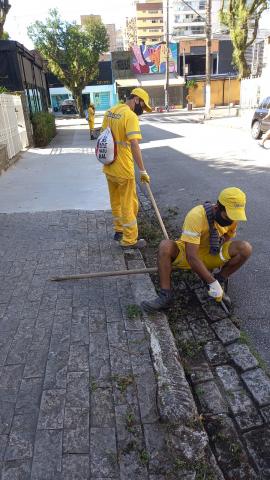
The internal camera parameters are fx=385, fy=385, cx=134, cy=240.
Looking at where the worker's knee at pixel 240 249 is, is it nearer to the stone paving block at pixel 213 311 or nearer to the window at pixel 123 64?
the stone paving block at pixel 213 311

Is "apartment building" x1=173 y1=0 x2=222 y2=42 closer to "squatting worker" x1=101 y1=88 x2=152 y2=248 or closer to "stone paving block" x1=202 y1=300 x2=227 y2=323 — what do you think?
"squatting worker" x1=101 y1=88 x2=152 y2=248

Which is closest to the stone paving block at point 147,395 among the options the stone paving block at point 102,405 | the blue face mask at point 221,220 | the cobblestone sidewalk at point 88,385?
the cobblestone sidewalk at point 88,385

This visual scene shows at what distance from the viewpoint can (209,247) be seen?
3.39 meters

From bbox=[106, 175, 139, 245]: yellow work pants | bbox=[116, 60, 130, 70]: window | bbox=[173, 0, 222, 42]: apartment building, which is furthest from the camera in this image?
bbox=[173, 0, 222, 42]: apartment building

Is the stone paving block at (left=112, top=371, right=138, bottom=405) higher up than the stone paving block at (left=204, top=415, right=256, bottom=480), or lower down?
higher up

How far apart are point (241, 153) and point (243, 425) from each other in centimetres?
1068

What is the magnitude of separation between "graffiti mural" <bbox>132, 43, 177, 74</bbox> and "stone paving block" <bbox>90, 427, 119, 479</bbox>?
49446mm

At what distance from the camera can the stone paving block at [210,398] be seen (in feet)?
8.33

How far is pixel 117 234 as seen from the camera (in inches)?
199

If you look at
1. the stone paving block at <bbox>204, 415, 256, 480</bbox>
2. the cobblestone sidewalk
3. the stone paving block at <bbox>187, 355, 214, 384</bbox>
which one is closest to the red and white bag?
the cobblestone sidewalk

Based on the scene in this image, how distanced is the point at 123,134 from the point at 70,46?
30.3 metres

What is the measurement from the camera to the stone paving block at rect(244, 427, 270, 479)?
2172 millimetres

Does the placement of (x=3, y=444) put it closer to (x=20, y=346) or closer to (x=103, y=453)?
(x=103, y=453)

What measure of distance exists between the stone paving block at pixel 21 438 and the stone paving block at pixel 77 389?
0.25 m
